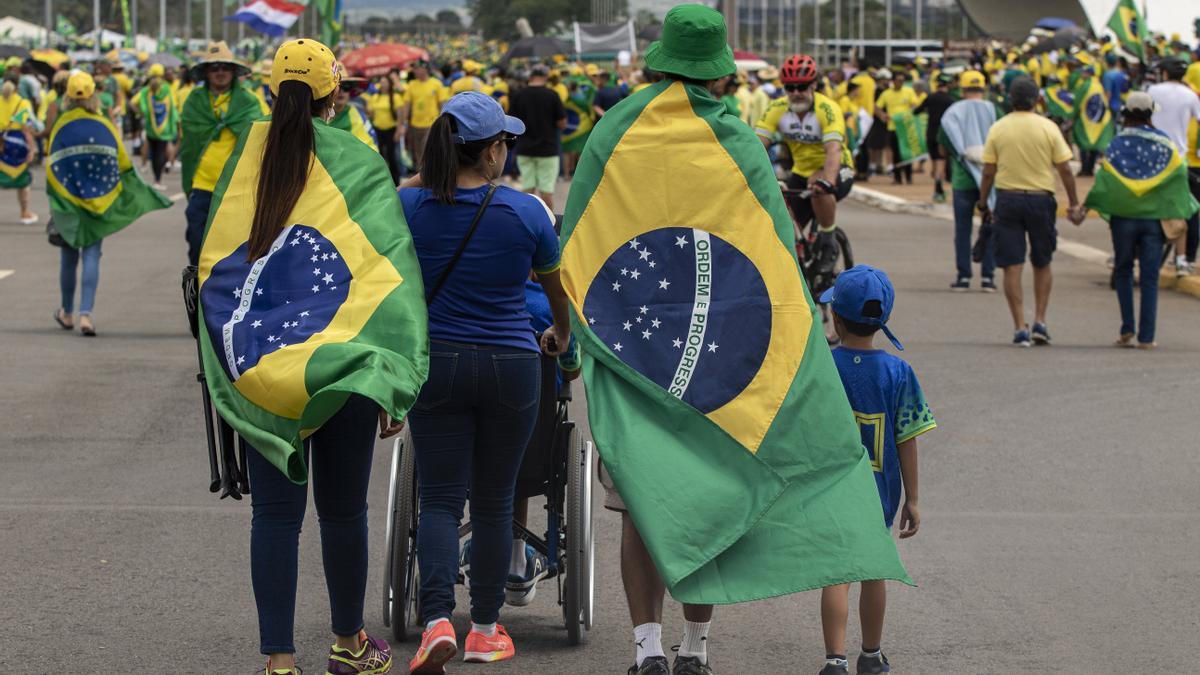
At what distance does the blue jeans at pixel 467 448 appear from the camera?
5.15 metres

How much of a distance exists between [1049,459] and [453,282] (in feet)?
14.9

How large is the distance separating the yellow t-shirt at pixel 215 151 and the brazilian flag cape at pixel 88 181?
1592mm

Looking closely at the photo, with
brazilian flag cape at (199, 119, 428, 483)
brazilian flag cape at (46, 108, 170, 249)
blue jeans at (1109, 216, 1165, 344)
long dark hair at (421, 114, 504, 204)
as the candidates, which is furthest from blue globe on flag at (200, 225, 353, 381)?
blue jeans at (1109, 216, 1165, 344)

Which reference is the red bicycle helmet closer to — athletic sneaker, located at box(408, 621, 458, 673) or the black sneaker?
the black sneaker

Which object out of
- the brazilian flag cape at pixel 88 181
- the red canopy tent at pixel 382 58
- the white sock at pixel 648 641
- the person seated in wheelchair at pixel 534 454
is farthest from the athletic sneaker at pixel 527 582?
the red canopy tent at pixel 382 58

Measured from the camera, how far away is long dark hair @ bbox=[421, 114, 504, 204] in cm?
511

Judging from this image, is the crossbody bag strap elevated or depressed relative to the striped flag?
depressed

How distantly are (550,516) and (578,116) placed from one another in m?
24.4

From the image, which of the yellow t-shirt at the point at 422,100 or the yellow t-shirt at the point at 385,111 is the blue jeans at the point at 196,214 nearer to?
the yellow t-shirt at the point at 422,100

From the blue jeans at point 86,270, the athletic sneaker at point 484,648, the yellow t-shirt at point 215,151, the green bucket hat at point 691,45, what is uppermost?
the green bucket hat at point 691,45

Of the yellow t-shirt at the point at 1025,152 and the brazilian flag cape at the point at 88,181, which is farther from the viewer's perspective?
the brazilian flag cape at the point at 88,181

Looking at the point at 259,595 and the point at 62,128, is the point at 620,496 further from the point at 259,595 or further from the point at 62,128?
the point at 62,128

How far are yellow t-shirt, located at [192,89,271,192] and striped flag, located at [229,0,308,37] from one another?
28672 mm

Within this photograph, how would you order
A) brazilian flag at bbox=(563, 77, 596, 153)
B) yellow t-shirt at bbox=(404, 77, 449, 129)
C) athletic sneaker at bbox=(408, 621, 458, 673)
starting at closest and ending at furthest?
athletic sneaker at bbox=(408, 621, 458, 673) < yellow t-shirt at bbox=(404, 77, 449, 129) < brazilian flag at bbox=(563, 77, 596, 153)
